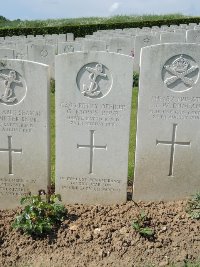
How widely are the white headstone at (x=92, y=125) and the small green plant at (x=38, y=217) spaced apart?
16.9 inches

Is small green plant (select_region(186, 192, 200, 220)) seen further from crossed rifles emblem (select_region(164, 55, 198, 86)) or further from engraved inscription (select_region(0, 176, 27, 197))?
engraved inscription (select_region(0, 176, 27, 197))

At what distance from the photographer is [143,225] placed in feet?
12.9

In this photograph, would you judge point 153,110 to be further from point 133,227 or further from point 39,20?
point 39,20

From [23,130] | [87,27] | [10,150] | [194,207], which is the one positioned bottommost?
[194,207]

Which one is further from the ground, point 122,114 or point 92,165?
point 122,114

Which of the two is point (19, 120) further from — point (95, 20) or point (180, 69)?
point (95, 20)

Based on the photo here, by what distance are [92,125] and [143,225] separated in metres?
1.18

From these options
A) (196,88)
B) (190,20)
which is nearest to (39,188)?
(196,88)

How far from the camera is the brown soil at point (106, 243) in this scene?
3.66m

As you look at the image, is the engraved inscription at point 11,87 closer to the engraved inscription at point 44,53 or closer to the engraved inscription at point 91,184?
the engraved inscription at point 91,184

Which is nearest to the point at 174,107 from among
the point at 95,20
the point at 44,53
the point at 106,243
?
the point at 106,243

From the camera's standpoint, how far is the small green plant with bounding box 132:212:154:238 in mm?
3820

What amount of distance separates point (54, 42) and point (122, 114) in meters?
10.9

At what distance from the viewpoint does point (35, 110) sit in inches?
163
